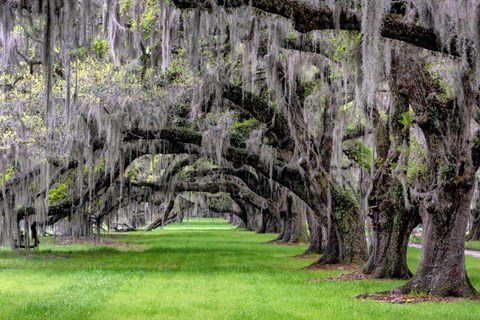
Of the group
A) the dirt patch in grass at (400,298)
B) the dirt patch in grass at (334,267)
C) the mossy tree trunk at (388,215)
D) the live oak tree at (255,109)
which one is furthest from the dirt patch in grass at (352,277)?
the dirt patch in grass at (400,298)

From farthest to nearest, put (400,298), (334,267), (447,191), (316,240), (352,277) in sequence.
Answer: (316,240)
(334,267)
(352,277)
(447,191)
(400,298)

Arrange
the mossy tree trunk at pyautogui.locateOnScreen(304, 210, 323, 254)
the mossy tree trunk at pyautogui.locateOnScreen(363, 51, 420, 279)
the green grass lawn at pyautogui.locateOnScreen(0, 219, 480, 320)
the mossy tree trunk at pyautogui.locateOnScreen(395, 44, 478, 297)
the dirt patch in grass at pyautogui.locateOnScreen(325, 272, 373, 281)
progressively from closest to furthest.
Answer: the green grass lawn at pyautogui.locateOnScreen(0, 219, 480, 320) < the mossy tree trunk at pyautogui.locateOnScreen(395, 44, 478, 297) < the mossy tree trunk at pyautogui.locateOnScreen(363, 51, 420, 279) < the dirt patch in grass at pyautogui.locateOnScreen(325, 272, 373, 281) < the mossy tree trunk at pyautogui.locateOnScreen(304, 210, 323, 254)

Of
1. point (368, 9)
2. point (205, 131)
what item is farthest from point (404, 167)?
point (368, 9)

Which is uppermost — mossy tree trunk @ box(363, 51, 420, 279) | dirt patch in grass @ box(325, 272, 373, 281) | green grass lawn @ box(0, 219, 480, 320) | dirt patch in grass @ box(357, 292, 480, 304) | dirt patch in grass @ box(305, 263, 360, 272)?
mossy tree trunk @ box(363, 51, 420, 279)

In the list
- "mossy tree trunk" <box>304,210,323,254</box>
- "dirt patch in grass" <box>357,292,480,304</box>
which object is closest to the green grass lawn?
"dirt patch in grass" <box>357,292,480,304</box>

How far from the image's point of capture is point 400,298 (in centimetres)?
1106

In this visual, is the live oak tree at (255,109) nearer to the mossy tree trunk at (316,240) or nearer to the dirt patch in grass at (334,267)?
the dirt patch in grass at (334,267)

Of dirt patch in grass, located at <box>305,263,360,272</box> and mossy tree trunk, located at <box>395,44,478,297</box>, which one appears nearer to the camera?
mossy tree trunk, located at <box>395,44,478,297</box>

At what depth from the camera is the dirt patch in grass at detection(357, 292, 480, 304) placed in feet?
35.4

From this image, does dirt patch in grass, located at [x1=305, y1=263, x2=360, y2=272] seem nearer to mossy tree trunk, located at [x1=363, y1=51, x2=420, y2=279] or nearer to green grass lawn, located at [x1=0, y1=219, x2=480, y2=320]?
Result: green grass lawn, located at [x1=0, y1=219, x2=480, y2=320]

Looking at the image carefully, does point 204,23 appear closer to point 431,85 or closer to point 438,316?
point 431,85

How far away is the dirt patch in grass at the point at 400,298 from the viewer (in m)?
10.8

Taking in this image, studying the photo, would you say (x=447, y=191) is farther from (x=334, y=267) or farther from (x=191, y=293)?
(x=334, y=267)

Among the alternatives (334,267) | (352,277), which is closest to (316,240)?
(334,267)
